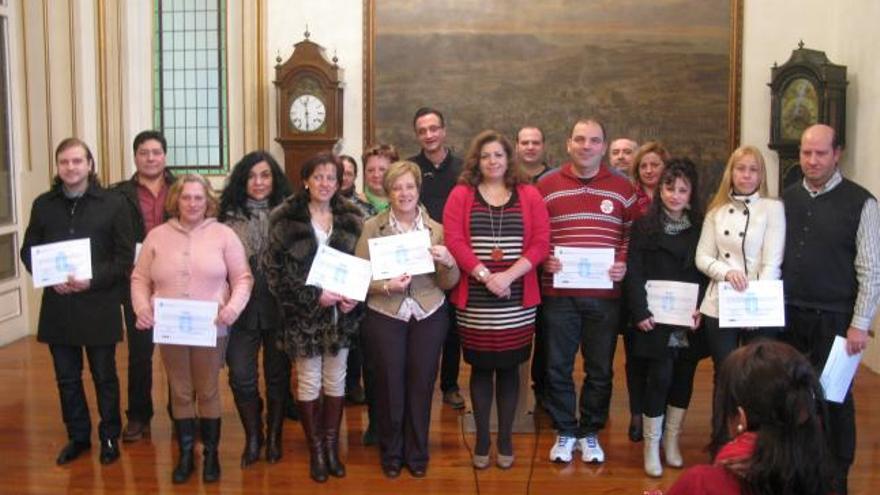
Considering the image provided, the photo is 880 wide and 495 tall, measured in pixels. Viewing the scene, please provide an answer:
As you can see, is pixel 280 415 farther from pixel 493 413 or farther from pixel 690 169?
pixel 690 169

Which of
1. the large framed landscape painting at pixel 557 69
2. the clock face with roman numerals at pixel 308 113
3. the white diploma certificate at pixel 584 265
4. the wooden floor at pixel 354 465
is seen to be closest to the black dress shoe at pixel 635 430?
the wooden floor at pixel 354 465

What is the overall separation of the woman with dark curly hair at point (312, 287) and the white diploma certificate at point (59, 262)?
86 centimetres

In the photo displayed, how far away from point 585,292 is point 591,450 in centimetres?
77

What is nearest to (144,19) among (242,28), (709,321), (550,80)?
(242,28)

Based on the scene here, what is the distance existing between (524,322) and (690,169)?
993 mm

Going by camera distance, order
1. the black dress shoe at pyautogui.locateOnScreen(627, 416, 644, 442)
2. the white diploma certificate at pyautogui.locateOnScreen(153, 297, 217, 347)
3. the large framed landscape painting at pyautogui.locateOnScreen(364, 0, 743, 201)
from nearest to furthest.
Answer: the white diploma certificate at pyautogui.locateOnScreen(153, 297, 217, 347) < the black dress shoe at pyautogui.locateOnScreen(627, 416, 644, 442) < the large framed landscape painting at pyautogui.locateOnScreen(364, 0, 743, 201)

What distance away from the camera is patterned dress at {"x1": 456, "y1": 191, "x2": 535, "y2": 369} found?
367 cm

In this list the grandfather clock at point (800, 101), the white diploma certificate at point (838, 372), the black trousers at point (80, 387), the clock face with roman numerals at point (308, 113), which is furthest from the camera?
the clock face with roman numerals at point (308, 113)

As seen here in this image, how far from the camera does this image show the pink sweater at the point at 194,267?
11.9ft

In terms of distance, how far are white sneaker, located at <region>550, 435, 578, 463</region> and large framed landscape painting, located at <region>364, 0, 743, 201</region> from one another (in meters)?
3.86

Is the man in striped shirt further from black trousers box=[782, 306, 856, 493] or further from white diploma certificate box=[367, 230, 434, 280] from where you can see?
black trousers box=[782, 306, 856, 493]

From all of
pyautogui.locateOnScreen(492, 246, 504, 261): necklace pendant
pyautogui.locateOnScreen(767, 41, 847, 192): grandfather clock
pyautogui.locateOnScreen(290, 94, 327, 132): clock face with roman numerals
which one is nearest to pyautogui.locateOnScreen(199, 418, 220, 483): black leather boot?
pyautogui.locateOnScreen(492, 246, 504, 261): necklace pendant

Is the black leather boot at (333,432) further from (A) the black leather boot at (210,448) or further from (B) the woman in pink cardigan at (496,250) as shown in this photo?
(B) the woman in pink cardigan at (496,250)

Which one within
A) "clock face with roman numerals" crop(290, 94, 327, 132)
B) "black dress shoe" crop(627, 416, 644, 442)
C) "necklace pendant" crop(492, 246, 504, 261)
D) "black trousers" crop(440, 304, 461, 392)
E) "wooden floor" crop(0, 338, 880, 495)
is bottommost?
"wooden floor" crop(0, 338, 880, 495)
